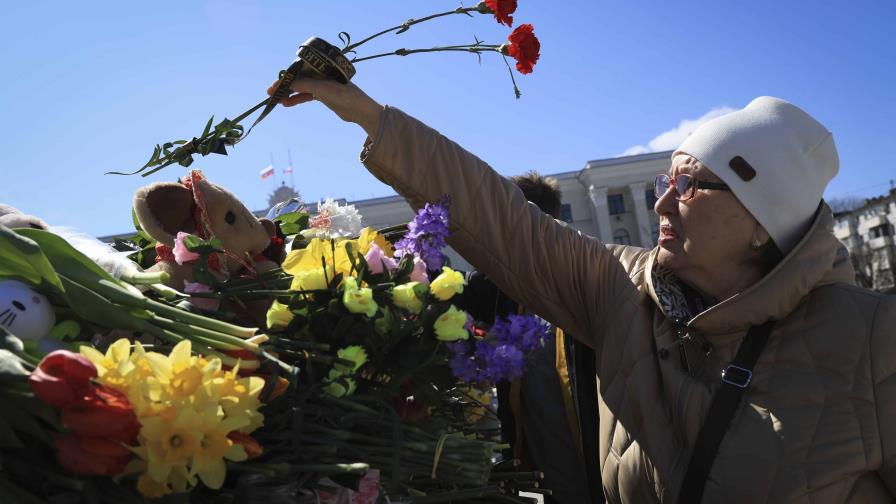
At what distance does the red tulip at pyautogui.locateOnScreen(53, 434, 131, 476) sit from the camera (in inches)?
32.3

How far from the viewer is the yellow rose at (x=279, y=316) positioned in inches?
44.5

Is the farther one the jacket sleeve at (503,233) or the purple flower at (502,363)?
the jacket sleeve at (503,233)

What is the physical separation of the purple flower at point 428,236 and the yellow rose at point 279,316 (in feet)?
0.73

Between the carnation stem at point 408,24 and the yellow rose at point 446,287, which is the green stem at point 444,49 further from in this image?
the yellow rose at point 446,287

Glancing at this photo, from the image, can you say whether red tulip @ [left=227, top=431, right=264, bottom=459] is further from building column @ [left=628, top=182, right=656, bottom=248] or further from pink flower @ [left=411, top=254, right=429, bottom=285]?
building column @ [left=628, top=182, right=656, bottom=248]

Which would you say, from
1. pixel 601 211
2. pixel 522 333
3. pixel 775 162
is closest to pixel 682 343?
pixel 775 162

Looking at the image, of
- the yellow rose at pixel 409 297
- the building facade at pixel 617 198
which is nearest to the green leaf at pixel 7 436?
the yellow rose at pixel 409 297

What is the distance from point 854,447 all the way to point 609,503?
2.08 ft

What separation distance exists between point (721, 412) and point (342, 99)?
3.77ft

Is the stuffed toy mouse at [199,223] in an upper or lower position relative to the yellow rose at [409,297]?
upper

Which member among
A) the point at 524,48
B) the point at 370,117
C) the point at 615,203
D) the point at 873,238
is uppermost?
the point at 615,203

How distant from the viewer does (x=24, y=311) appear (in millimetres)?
966

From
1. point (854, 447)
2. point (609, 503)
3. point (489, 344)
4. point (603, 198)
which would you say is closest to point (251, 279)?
point (489, 344)

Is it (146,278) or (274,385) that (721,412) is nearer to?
(274,385)
